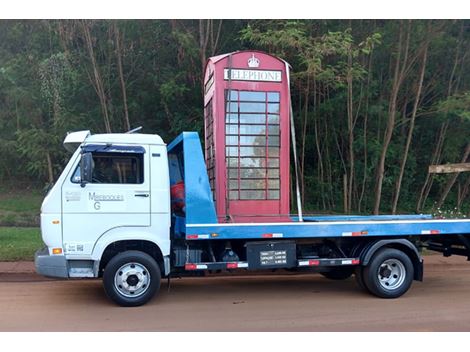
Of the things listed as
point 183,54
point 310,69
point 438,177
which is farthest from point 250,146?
point 438,177

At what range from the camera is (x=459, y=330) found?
5.61m

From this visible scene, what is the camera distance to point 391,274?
7.39 meters

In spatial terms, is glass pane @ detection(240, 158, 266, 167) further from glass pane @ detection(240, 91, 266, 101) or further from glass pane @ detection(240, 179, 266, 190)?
glass pane @ detection(240, 91, 266, 101)

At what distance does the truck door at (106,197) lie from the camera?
21.4 feet

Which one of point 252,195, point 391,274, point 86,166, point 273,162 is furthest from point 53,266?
point 391,274

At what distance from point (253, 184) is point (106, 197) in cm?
247

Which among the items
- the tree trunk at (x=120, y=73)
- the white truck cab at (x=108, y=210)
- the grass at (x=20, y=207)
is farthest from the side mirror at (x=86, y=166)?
the grass at (x=20, y=207)

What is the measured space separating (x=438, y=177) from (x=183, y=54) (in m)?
9.50

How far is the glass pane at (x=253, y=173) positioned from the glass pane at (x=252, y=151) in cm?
27

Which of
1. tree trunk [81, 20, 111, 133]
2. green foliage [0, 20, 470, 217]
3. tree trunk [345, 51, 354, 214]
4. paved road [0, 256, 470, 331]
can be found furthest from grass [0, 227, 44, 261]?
tree trunk [345, 51, 354, 214]

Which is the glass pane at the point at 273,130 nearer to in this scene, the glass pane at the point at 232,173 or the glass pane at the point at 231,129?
the glass pane at the point at 231,129

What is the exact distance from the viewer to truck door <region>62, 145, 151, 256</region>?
6512mm
